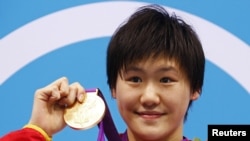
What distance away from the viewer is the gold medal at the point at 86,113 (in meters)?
0.87

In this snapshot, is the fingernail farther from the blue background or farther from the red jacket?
the blue background

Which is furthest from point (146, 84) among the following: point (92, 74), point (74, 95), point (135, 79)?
point (92, 74)

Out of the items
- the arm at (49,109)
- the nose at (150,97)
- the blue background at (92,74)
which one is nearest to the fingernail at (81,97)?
the arm at (49,109)

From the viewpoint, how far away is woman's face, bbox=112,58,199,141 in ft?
2.83

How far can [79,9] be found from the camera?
4.46ft

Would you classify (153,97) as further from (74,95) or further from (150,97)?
(74,95)

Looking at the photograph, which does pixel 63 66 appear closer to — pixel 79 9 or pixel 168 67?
pixel 79 9

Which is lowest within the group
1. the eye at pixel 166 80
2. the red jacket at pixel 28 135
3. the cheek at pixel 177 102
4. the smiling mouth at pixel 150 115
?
the red jacket at pixel 28 135

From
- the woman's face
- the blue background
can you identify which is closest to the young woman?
the woman's face

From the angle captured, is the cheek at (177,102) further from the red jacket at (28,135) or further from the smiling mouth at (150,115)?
the red jacket at (28,135)

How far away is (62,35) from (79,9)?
0.29ft

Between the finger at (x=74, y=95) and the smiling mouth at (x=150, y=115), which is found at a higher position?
the finger at (x=74, y=95)

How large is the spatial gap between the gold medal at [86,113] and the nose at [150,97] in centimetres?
8

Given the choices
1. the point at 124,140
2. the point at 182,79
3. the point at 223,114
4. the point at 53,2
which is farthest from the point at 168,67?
the point at 53,2
